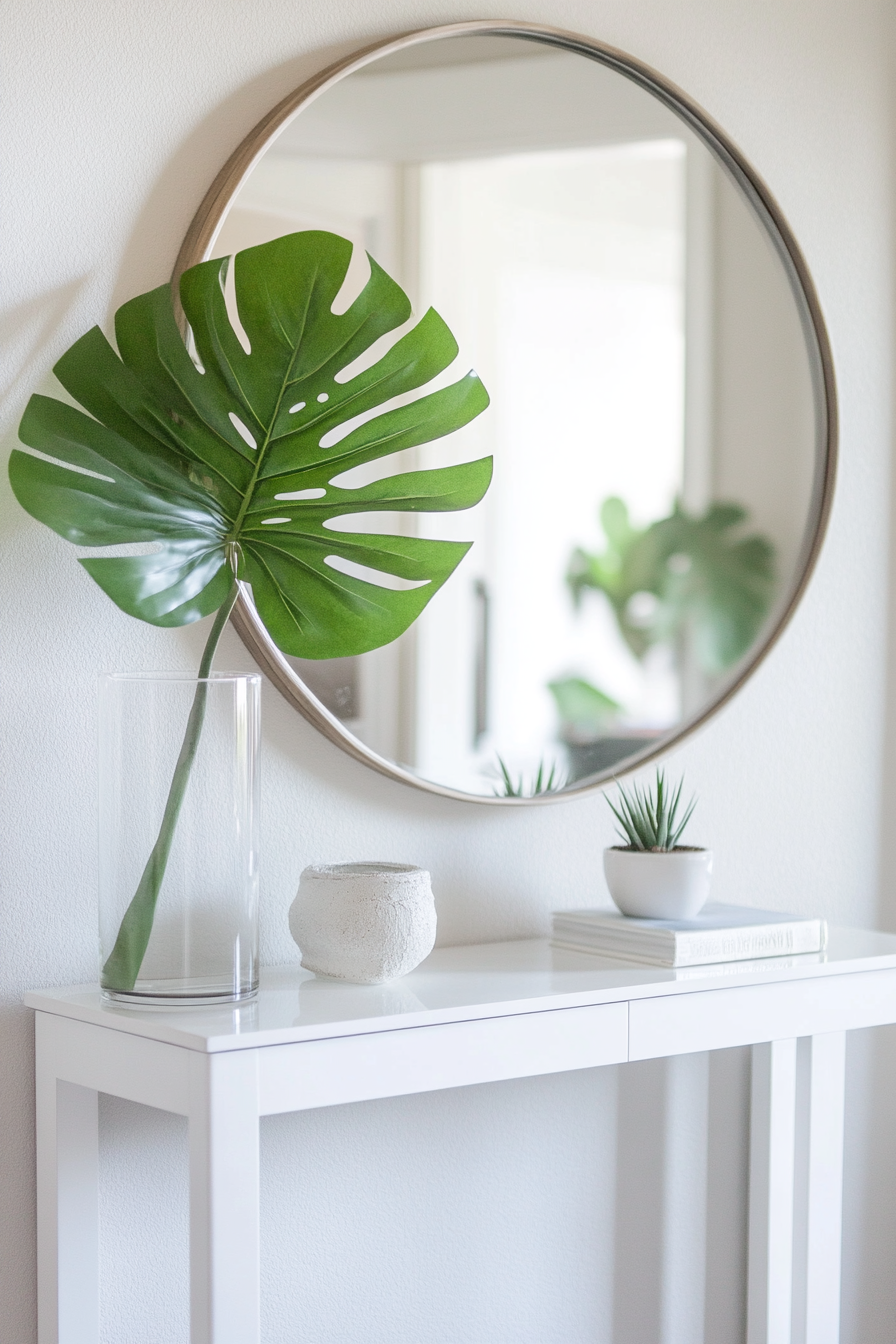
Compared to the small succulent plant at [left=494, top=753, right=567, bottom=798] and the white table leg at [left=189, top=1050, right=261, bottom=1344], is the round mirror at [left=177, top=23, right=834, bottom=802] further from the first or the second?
the white table leg at [left=189, top=1050, right=261, bottom=1344]

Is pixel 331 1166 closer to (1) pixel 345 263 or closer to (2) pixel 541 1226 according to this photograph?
(2) pixel 541 1226

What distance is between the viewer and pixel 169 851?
1.11m

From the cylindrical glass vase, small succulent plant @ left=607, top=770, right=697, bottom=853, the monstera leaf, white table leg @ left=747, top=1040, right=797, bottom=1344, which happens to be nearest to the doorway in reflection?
the monstera leaf

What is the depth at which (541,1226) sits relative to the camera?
1.55 metres

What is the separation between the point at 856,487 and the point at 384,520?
0.71 metres

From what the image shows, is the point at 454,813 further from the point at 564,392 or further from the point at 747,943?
the point at 564,392

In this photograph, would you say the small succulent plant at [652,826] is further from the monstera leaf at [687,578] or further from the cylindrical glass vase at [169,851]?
the cylindrical glass vase at [169,851]

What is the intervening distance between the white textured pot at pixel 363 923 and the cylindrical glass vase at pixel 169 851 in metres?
0.08

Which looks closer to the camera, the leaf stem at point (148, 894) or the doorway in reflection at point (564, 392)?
the leaf stem at point (148, 894)

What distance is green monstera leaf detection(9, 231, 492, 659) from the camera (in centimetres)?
113

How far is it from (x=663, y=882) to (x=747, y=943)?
0.32 feet

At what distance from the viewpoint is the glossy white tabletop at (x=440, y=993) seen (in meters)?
1.06

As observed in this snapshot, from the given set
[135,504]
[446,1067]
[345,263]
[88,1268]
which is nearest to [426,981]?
[446,1067]

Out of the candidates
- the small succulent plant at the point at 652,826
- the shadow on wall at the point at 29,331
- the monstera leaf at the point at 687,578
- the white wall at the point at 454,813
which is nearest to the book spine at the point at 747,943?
the small succulent plant at the point at 652,826
